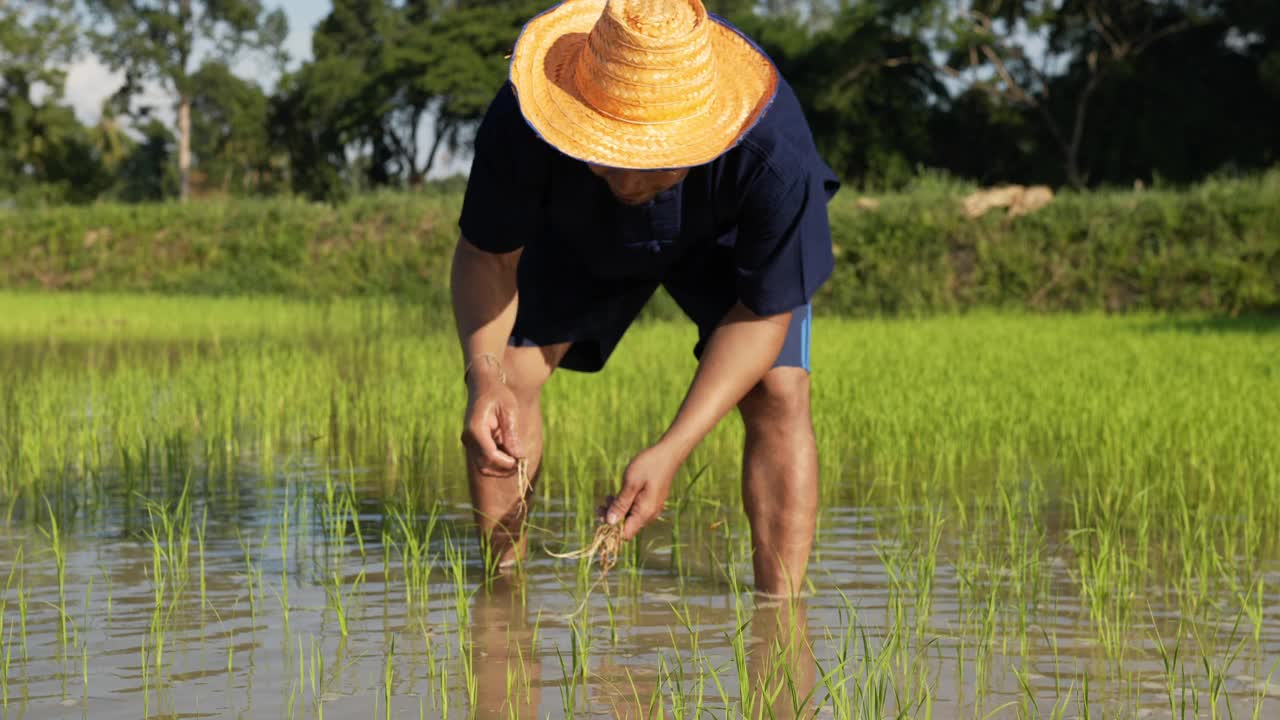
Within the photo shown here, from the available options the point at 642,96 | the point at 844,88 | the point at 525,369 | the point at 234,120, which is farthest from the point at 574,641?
the point at 234,120

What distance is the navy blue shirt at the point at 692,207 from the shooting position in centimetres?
272

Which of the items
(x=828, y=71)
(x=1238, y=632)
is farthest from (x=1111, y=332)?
(x=828, y=71)

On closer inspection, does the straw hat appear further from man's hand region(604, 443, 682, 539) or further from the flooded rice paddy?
the flooded rice paddy

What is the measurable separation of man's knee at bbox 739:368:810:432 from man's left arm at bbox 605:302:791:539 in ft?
0.64

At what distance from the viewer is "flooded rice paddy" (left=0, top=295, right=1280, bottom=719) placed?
2.57m

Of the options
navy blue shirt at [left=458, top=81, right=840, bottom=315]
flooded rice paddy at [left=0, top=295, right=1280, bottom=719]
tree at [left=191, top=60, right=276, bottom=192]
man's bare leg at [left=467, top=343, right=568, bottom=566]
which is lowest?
tree at [left=191, top=60, right=276, bottom=192]

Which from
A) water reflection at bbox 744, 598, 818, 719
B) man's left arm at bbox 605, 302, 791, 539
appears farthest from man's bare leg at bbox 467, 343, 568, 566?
water reflection at bbox 744, 598, 818, 719

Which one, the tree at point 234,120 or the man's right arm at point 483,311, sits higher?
the man's right arm at point 483,311

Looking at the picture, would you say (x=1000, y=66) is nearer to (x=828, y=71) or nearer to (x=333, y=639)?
(x=828, y=71)

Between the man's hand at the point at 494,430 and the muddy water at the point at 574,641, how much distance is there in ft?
0.97

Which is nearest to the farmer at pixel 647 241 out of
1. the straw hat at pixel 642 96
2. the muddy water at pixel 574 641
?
the straw hat at pixel 642 96

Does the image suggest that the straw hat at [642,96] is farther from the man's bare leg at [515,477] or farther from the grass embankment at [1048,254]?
the grass embankment at [1048,254]

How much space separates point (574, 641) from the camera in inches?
101

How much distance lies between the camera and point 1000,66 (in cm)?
3002
